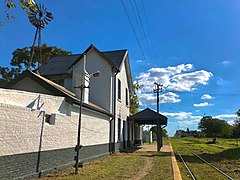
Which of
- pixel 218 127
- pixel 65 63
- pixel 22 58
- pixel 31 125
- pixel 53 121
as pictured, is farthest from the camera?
pixel 218 127

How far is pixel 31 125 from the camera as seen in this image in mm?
7336

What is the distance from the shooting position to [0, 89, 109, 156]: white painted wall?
6.35m

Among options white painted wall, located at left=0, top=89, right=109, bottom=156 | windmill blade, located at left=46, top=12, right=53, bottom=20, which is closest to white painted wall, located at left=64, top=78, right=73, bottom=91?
windmill blade, located at left=46, top=12, right=53, bottom=20

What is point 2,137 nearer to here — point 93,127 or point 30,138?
point 30,138

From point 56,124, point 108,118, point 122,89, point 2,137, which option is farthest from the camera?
point 122,89

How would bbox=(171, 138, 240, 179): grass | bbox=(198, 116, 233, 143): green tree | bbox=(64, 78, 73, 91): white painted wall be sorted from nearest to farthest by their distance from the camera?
1. bbox=(171, 138, 240, 179): grass
2. bbox=(64, 78, 73, 91): white painted wall
3. bbox=(198, 116, 233, 143): green tree

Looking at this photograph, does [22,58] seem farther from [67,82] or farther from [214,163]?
[214,163]

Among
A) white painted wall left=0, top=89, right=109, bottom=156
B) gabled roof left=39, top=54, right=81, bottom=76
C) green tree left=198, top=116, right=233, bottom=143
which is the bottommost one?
white painted wall left=0, top=89, right=109, bottom=156

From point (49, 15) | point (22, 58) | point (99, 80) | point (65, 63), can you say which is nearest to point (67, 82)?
point (99, 80)

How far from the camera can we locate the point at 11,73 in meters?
36.1

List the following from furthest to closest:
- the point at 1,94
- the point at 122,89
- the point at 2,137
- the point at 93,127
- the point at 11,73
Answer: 1. the point at 11,73
2. the point at 122,89
3. the point at 93,127
4. the point at 1,94
5. the point at 2,137

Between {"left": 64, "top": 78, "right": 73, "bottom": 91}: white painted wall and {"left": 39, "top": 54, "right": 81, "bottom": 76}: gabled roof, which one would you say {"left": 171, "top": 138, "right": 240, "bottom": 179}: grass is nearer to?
{"left": 64, "top": 78, "right": 73, "bottom": 91}: white painted wall

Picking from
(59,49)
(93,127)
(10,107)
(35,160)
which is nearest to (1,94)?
(10,107)

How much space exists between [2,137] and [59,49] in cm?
3180
